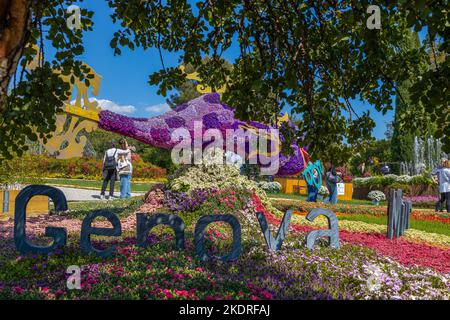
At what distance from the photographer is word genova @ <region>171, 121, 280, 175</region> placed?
12609 mm

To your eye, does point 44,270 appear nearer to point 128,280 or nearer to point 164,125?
point 128,280

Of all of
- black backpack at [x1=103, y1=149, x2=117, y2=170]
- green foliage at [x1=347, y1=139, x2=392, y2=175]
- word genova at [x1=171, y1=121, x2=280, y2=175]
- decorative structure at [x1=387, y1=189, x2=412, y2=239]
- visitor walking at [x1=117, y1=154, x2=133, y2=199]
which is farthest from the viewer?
green foliage at [x1=347, y1=139, x2=392, y2=175]

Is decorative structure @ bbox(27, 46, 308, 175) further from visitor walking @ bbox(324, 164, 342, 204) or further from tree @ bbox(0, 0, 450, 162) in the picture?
tree @ bbox(0, 0, 450, 162)

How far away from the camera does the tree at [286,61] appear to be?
2664 millimetres

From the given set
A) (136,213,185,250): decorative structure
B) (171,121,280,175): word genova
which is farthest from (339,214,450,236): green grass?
(136,213,185,250): decorative structure

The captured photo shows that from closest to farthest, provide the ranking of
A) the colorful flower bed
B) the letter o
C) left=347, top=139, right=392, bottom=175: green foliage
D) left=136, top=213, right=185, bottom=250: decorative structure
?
the colorful flower bed → the letter o → left=136, top=213, right=185, bottom=250: decorative structure → left=347, top=139, right=392, bottom=175: green foliage

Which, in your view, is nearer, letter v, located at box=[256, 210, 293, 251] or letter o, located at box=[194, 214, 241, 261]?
letter o, located at box=[194, 214, 241, 261]

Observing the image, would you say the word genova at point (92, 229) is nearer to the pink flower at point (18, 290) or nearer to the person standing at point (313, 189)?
the pink flower at point (18, 290)

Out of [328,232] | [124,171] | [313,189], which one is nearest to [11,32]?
[328,232]

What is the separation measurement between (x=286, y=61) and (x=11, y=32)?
2.92m

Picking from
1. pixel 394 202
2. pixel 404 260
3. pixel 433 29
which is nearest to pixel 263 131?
pixel 394 202

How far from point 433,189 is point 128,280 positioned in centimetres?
1949

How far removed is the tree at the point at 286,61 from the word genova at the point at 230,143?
5.77 m
